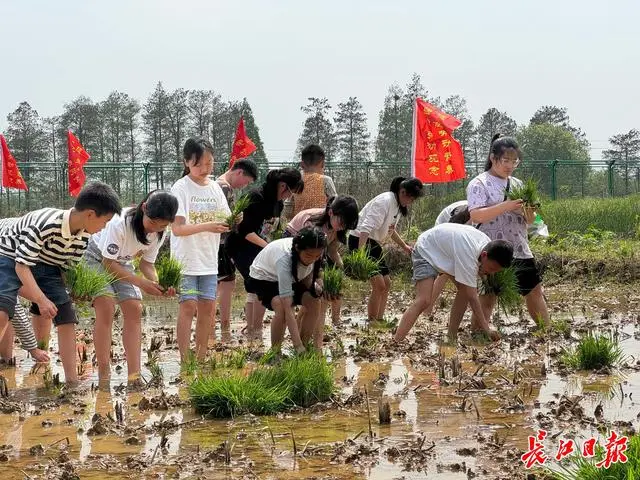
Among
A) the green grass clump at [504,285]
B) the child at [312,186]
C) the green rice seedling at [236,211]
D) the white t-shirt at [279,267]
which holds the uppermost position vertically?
the child at [312,186]

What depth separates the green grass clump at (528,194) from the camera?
343 inches

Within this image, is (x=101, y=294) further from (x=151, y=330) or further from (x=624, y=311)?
(x=624, y=311)

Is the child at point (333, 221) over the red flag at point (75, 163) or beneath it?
beneath

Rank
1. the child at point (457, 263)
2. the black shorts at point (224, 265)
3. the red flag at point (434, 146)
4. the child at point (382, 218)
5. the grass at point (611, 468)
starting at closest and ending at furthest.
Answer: the grass at point (611, 468) → the child at point (457, 263) → the black shorts at point (224, 265) → the child at point (382, 218) → the red flag at point (434, 146)

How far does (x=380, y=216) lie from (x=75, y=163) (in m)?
14.1

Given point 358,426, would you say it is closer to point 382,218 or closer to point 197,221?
point 197,221

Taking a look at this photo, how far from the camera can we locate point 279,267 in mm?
7535

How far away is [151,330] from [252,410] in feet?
15.2

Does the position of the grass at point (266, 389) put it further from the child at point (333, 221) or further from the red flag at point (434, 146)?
the red flag at point (434, 146)

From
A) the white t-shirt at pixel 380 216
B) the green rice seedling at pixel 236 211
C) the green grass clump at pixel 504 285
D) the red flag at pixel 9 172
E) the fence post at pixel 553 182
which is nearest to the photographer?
the green rice seedling at pixel 236 211

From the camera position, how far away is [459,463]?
188 inches

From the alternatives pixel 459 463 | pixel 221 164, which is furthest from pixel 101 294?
pixel 221 164

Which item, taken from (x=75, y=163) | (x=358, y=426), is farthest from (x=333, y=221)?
(x=75, y=163)

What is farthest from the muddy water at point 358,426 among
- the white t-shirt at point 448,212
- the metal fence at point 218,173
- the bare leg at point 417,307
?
the metal fence at point 218,173
